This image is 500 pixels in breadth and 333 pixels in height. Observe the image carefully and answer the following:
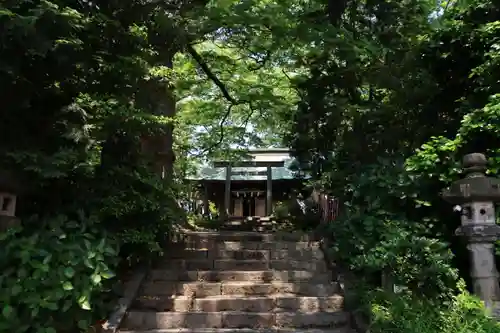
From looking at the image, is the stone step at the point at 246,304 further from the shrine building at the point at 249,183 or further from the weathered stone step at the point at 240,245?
the shrine building at the point at 249,183

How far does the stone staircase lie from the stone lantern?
6.04ft

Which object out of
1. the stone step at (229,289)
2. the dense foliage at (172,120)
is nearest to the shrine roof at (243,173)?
the dense foliage at (172,120)

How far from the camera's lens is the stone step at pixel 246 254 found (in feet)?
25.1

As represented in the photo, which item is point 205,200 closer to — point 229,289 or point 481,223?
point 229,289

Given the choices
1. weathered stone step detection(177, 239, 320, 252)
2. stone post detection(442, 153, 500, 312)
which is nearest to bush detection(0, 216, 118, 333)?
weathered stone step detection(177, 239, 320, 252)

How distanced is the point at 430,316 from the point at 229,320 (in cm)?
241

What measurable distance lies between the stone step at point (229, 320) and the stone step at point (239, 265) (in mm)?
1526

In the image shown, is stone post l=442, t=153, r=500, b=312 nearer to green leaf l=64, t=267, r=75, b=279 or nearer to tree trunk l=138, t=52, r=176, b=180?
tree trunk l=138, t=52, r=176, b=180

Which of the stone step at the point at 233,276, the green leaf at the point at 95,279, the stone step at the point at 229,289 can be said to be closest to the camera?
the green leaf at the point at 95,279

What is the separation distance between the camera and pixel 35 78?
5.18 m

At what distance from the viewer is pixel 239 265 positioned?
7.35 meters

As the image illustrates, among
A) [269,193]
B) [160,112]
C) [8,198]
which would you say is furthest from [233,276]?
[269,193]

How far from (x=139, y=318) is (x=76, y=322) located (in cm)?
106

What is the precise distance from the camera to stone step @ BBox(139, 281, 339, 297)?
639 centimetres
